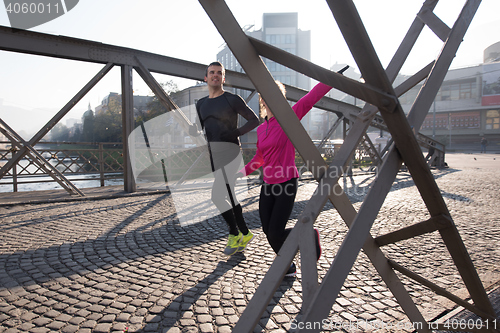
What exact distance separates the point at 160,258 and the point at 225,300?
1.21 metres

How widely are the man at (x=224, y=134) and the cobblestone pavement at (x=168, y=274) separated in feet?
1.47

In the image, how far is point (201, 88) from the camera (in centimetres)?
3822

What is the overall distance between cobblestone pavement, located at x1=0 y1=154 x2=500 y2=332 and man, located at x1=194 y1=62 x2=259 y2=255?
17.6 inches

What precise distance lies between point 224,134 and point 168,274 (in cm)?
146

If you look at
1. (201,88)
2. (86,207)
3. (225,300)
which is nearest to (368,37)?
(225,300)

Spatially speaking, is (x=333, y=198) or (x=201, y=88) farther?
(x=201, y=88)

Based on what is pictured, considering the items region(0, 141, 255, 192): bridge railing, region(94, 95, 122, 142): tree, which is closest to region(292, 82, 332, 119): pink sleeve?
region(0, 141, 255, 192): bridge railing

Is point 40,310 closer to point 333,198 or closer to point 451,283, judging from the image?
point 333,198

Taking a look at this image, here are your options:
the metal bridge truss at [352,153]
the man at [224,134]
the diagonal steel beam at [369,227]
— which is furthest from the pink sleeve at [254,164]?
the diagonal steel beam at [369,227]

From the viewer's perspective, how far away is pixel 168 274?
9.23ft

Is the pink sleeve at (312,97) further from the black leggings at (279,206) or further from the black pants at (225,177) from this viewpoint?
the black pants at (225,177)

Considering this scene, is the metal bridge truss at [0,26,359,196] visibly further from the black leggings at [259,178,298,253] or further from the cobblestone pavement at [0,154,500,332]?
the black leggings at [259,178,298,253]

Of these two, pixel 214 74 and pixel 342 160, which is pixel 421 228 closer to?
pixel 342 160

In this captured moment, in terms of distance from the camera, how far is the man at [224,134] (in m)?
3.22
